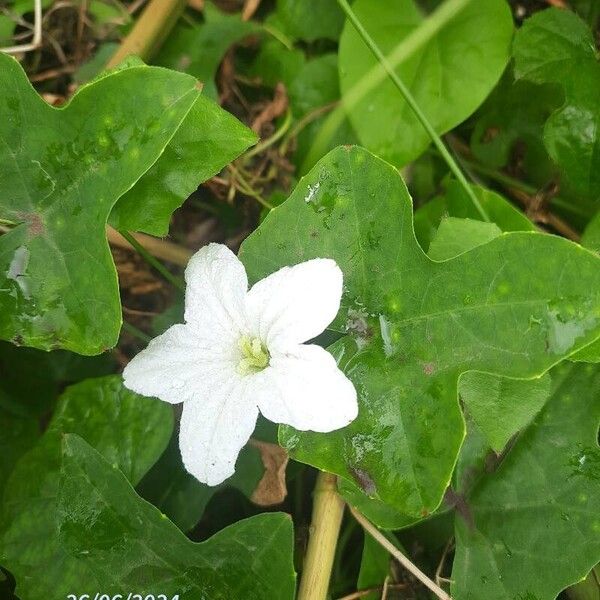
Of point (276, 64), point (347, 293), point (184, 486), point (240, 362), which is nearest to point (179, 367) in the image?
point (240, 362)

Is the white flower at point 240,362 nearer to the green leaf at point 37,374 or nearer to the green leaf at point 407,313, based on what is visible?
the green leaf at point 407,313

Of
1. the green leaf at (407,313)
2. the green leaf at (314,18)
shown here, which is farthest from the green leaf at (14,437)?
the green leaf at (314,18)

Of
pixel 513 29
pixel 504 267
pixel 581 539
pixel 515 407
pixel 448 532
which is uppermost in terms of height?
pixel 513 29

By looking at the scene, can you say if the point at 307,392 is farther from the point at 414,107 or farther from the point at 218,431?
the point at 414,107

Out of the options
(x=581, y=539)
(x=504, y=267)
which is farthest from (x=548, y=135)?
(x=581, y=539)

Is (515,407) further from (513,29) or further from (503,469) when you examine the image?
(513,29)

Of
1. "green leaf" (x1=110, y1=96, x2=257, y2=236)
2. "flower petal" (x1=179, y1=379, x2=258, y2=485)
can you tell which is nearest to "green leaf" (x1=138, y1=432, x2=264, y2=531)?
"flower petal" (x1=179, y1=379, x2=258, y2=485)
